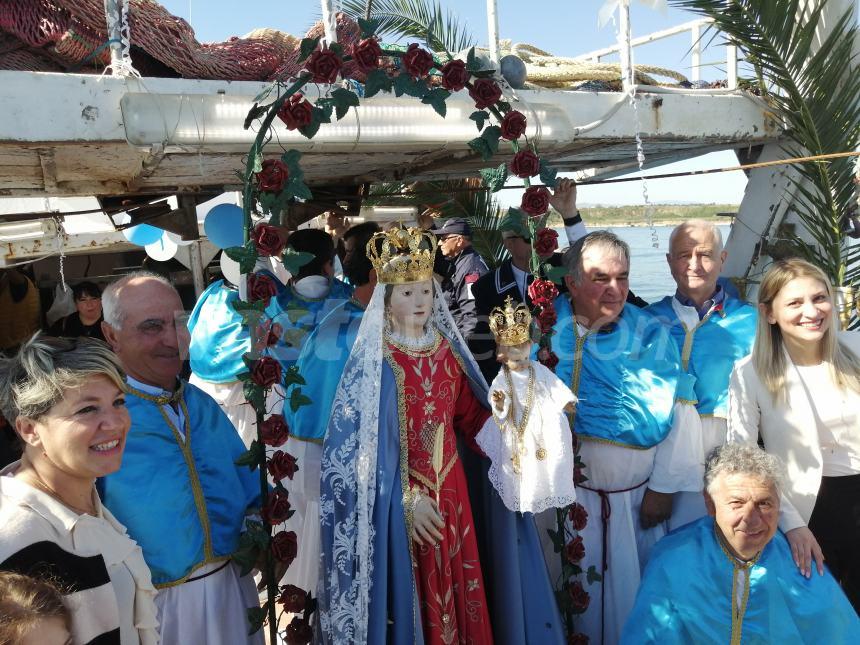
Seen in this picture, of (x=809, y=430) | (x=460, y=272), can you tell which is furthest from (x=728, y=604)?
(x=460, y=272)

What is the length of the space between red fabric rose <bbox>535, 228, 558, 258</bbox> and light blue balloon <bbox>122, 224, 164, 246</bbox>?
507cm

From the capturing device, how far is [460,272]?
5.38 meters

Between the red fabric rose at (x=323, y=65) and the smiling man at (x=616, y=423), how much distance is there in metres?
1.45

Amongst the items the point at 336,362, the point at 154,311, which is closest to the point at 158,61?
the point at 154,311

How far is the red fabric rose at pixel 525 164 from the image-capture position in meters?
3.05

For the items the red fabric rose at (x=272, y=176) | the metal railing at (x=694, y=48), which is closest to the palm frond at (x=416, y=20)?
the metal railing at (x=694, y=48)

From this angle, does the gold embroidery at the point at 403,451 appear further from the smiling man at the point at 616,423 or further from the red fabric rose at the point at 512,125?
the red fabric rose at the point at 512,125

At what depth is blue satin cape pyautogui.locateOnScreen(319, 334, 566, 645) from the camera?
278 centimetres

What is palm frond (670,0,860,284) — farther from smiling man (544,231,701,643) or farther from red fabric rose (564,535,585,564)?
red fabric rose (564,535,585,564)

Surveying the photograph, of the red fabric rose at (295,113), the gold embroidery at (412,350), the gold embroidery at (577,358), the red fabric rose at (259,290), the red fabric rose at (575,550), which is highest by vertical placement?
the red fabric rose at (295,113)

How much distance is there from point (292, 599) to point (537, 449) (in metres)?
1.11

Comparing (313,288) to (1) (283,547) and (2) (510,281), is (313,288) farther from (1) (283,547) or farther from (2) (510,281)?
(1) (283,547)

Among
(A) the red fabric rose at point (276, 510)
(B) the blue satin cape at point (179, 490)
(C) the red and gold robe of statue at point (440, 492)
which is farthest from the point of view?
(C) the red and gold robe of statue at point (440, 492)

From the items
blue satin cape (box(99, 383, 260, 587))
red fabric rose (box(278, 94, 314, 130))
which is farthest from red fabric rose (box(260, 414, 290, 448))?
red fabric rose (box(278, 94, 314, 130))
